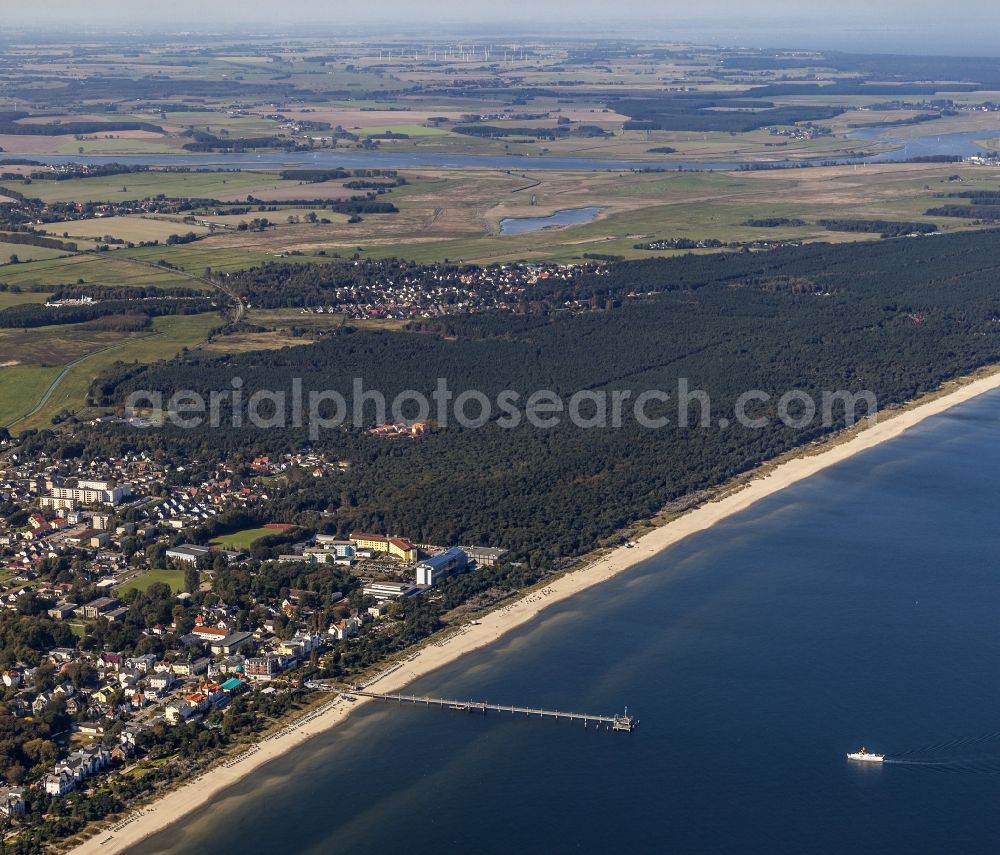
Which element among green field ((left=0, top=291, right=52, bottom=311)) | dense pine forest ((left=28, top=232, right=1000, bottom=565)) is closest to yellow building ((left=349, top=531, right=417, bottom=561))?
dense pine forest ((left=28, top=232, right=1000, bottom=565))

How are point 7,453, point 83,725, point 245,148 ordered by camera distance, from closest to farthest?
point 83,725, point 7,453, point 245,148

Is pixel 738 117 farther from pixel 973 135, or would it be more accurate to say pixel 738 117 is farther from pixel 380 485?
pixel 380 485

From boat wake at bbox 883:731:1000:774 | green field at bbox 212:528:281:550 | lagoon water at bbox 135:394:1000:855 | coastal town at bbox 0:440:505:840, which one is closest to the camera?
lagoon water at bbox 135:394:1000:855

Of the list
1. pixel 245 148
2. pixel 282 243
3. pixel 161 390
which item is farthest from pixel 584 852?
pixel 245 148

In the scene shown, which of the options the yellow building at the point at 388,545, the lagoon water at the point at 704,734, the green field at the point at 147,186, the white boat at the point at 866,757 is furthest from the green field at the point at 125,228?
the white boat at the point at 866,757

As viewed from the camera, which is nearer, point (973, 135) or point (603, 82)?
point (973, 135)

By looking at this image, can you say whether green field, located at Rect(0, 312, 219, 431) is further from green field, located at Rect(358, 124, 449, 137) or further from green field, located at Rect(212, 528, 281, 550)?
green field, located at Rect(358, 124, 449, 137)
